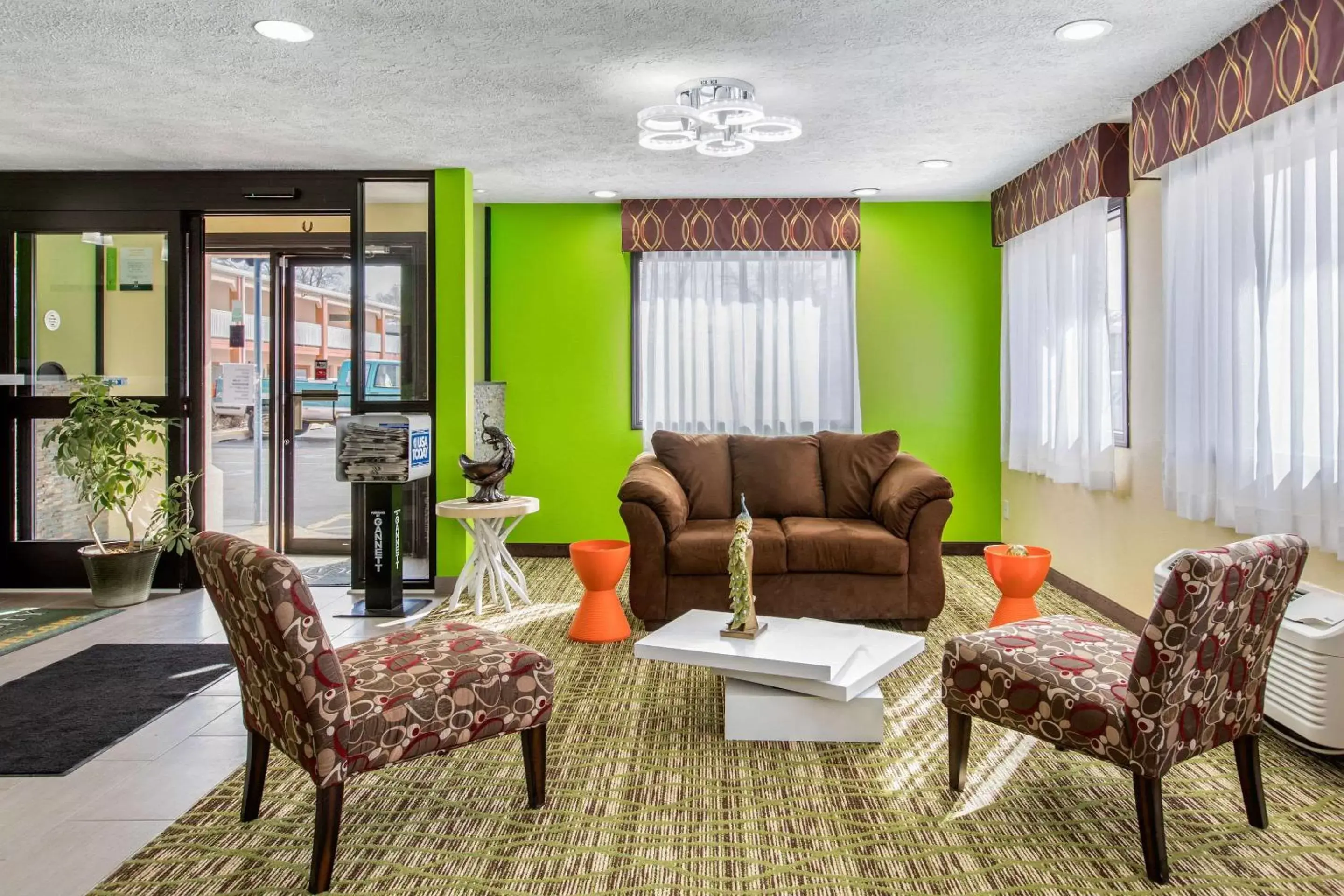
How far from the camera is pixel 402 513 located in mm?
4891

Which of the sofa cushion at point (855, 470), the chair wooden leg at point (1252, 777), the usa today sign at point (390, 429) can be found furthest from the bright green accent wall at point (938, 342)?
the chair wooden leg at point (1252, 777)

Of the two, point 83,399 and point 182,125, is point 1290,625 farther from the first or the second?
point 83,399

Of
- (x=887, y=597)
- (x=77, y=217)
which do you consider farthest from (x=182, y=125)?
(x=887, y=597)

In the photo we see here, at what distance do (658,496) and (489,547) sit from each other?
3.48ft

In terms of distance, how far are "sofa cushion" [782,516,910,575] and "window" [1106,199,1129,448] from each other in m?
1.35

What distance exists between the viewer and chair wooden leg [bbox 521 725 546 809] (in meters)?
2.37

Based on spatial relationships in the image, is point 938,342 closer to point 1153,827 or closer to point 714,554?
point 714,554

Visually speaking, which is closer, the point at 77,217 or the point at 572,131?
the point at 572,131

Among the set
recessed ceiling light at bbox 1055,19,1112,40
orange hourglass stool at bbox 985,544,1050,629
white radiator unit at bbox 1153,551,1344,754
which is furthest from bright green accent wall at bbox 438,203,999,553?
white radiator unit at bbox 1153,551,1344,754

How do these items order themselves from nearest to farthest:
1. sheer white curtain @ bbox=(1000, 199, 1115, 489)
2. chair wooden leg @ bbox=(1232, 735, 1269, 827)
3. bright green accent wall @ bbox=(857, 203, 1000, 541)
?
chair wooden leg @ bbox=(1232, 735, 1269, 827) → sheer white curtain @ bbox=(1000, 199, 1115, 489) → bright green accent wall @ bbox=(857, 203, 1000, 541)

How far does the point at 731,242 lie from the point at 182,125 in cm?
333

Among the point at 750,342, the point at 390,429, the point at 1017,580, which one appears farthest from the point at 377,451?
the point at 1017,580

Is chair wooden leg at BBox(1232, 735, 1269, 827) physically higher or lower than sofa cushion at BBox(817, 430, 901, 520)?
lower

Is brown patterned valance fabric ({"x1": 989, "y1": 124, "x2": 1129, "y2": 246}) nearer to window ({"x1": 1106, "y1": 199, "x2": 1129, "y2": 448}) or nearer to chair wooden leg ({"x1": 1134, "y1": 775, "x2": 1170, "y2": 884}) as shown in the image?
window ({"x1": 1106, "y1": 199, "x2": 1129, "y2": 448})
